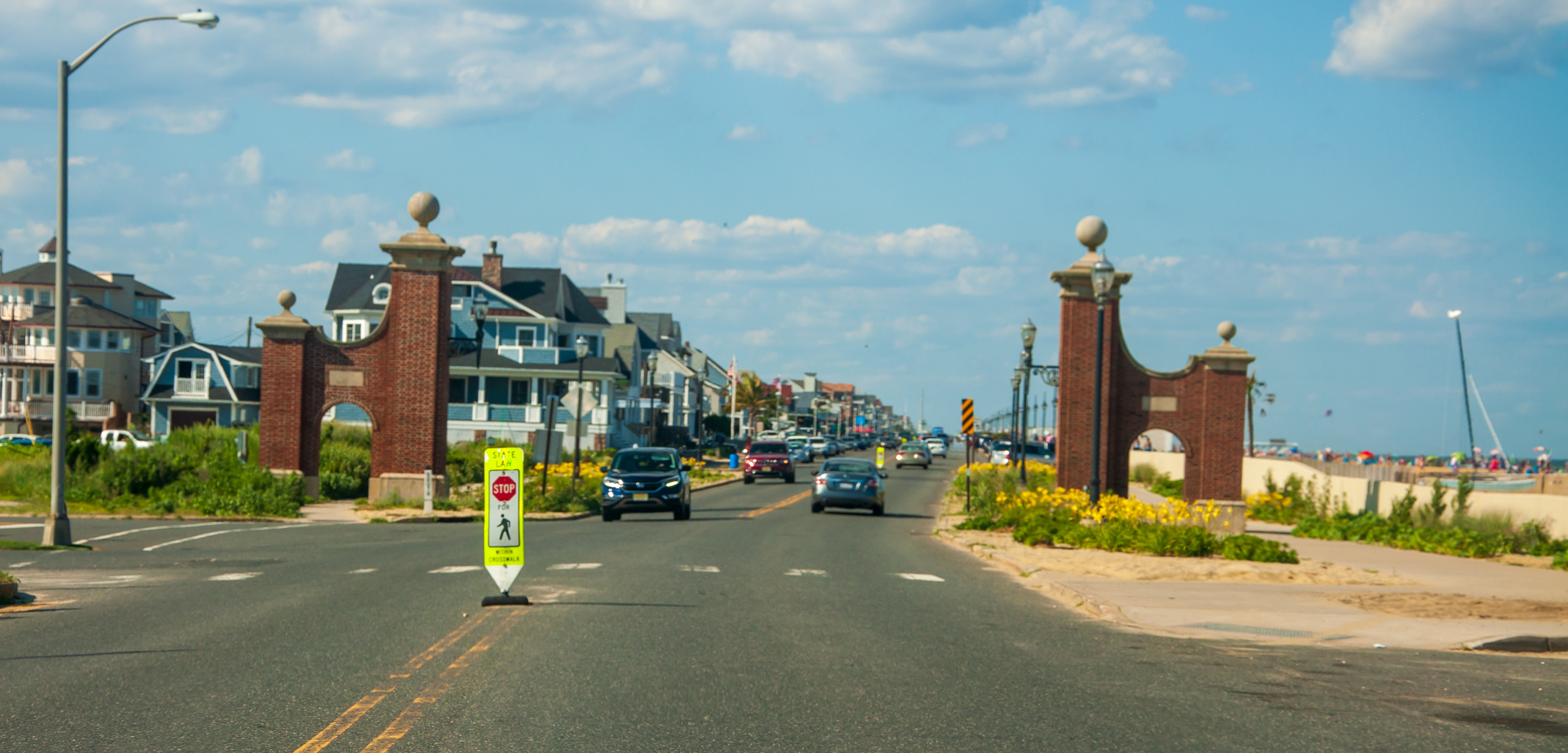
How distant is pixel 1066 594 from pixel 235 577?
10.2m

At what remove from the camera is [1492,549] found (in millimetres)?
21969

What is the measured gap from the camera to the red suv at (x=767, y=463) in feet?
179

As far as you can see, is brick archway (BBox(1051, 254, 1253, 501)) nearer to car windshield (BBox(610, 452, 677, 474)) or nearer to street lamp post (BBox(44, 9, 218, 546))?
car windshield (BBox(610, 452, 677, 474))

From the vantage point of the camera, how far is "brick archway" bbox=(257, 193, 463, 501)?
102ft

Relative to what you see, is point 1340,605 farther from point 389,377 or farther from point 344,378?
point 344,378

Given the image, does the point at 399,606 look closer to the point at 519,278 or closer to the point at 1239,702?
the point at 1239,702

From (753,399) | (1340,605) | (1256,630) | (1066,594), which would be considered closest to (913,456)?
(753,399)

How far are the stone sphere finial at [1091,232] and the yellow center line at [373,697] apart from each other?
1911cm

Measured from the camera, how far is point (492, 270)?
73312 millimetres

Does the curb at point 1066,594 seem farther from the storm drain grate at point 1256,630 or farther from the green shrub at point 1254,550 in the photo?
the green shrub at point 1254,550

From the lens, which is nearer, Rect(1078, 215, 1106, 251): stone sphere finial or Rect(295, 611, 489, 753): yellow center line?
Rect(295, 611, 489, 753): yellow center line

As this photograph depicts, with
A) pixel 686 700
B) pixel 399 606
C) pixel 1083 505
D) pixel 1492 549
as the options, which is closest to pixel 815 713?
pixel 686 700

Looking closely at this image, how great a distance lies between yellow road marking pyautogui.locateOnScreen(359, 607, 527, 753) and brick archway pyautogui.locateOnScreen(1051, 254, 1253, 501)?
60.5 feet

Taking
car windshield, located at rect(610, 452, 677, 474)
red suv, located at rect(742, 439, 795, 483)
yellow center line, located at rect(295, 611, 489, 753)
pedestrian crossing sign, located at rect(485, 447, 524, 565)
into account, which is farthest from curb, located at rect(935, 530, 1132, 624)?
red suv, located at rect(742, 439, 795, 483)
